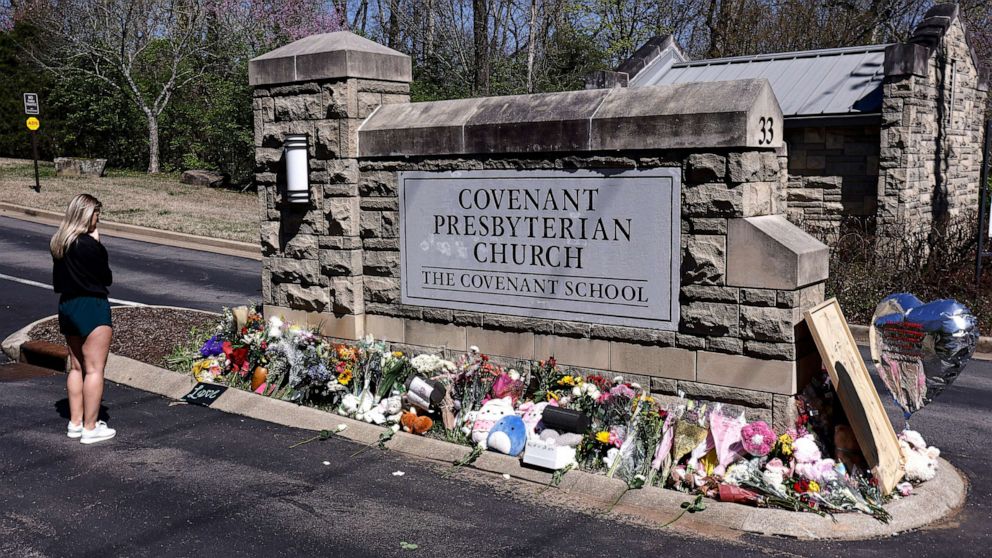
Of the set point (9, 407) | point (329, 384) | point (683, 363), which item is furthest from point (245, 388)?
point (683, 363)

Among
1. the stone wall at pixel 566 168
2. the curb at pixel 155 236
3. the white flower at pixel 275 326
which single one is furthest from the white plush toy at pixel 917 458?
the curb at pixel 155 236

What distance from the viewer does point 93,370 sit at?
6414mm

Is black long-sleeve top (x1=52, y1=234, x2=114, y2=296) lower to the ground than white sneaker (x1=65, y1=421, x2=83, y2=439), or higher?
higher

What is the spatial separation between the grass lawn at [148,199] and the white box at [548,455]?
12.6 metres

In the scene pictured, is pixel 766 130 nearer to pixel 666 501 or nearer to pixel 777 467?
pixel 777 467

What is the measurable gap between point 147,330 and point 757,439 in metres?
6.37

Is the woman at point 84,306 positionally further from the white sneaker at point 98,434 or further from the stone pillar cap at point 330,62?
the stone pillar cap at point 330,62

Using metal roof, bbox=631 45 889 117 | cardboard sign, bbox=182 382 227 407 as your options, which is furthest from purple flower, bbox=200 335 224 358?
metal roof, bbox=631 45 889 117

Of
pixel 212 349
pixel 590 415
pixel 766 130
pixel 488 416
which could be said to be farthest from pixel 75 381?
A: pixel 766 130

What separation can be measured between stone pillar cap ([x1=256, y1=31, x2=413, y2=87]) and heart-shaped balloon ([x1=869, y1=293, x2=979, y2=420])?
14.2ft

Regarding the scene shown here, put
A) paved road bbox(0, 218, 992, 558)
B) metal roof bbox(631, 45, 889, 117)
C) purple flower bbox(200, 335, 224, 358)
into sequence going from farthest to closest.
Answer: metal roof bbox(631, 45, 889, 117) < purple flower bbox(200, 335, 224, 358) < paved road bbox(0, 218, 992, 558)

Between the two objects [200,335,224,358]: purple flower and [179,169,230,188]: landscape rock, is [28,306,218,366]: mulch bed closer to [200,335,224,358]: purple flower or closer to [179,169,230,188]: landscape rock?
[200,335,224,358]: purple flower

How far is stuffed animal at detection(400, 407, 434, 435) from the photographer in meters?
6.52

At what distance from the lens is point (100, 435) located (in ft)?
21.1
